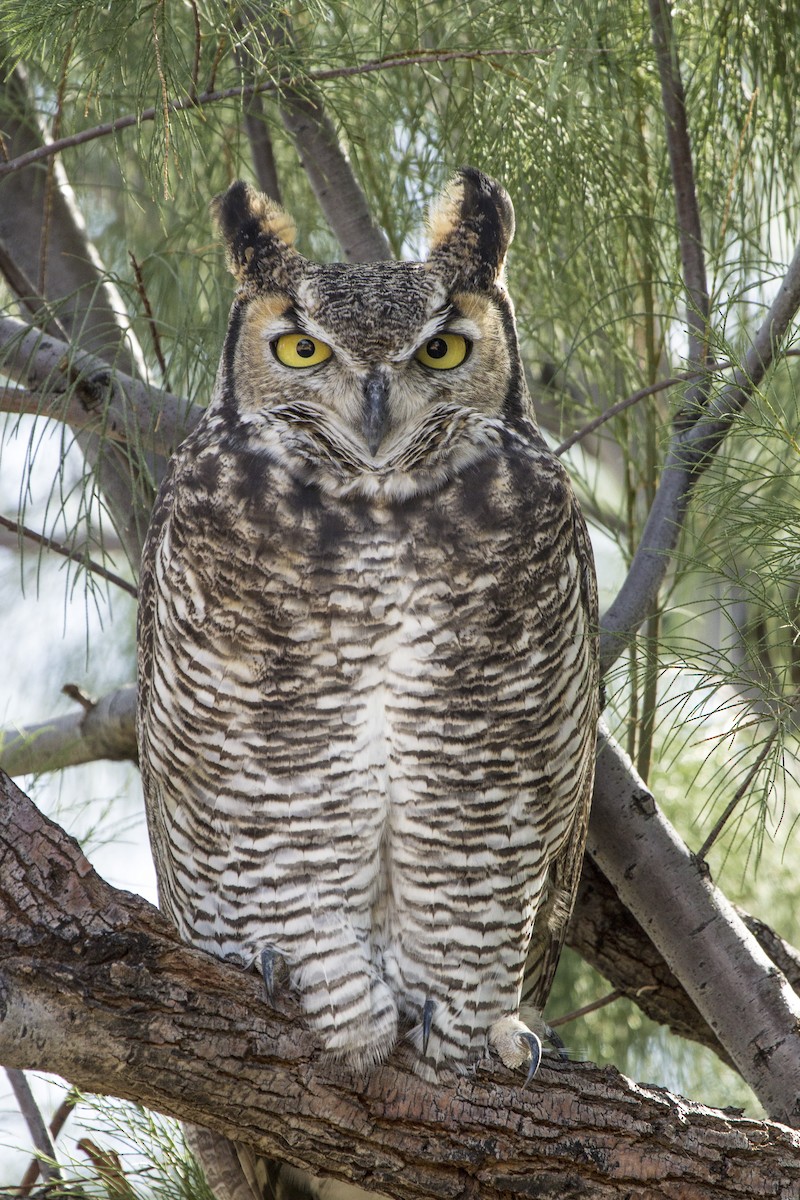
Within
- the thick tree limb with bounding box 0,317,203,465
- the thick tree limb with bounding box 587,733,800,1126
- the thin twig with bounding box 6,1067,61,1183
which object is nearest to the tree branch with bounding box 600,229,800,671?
the thick tree limb with bounding box 587,733,800,1126

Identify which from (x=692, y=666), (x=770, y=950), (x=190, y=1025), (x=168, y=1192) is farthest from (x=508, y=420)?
(x=168, y=1192)

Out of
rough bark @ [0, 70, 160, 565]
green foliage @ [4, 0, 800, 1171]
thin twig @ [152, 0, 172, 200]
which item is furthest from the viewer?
rough bark @ [0, 70, 160, 565]

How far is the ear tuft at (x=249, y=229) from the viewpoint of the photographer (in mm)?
1811

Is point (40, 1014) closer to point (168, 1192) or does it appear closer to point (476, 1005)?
point (476, 1005)

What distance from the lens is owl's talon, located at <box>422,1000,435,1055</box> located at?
66.4 inches

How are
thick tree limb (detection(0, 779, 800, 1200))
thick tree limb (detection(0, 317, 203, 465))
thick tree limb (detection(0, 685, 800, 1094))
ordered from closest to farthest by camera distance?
thick tree limb (detection(0, 779, 800, 1200)) → thick tree limb (detection(0, 317, 203, 465)) → thick tree limb (detection(0, 685, 800, 1094))

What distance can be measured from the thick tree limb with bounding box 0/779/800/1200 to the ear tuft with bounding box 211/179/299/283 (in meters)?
0.85

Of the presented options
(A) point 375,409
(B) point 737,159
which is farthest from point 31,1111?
(B) point 737,159

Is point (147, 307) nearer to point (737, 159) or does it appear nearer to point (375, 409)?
point (375, 409)

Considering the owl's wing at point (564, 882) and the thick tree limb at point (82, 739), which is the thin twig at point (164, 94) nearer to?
the owl's wing at point (564, 882)

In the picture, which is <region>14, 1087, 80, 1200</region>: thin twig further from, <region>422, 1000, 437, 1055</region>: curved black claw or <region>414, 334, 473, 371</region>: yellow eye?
<region>414, 334, 473, 371</region>: yellow eye

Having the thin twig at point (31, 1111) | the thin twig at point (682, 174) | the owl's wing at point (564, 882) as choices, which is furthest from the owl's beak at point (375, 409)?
the thin twig at point (31, 1111)

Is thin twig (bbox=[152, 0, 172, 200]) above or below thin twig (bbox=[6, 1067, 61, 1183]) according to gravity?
above

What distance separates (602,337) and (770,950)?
1225 millimetres
